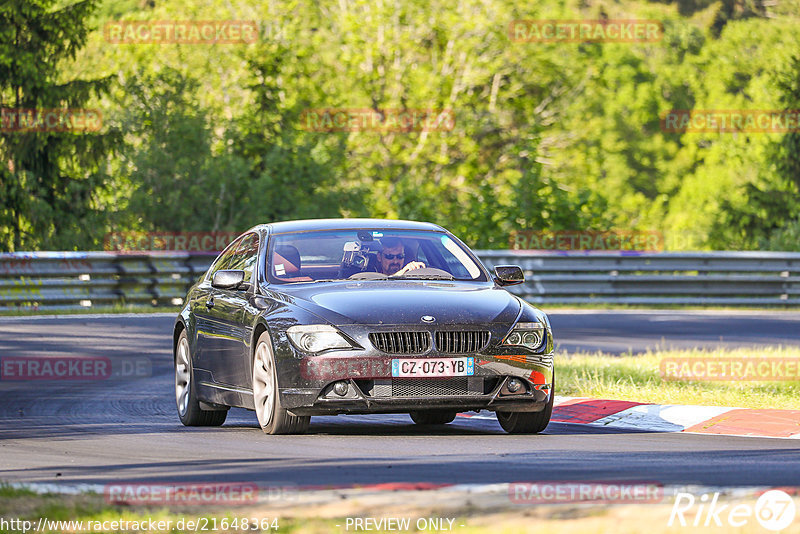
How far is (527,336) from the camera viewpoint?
9.70 metres

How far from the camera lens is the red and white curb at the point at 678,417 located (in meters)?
10.1

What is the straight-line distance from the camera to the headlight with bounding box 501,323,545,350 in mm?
9594

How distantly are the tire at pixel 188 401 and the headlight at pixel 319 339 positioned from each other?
76.8 inches

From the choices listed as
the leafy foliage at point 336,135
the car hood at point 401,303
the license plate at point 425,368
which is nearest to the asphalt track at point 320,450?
the license plate at point 425,368

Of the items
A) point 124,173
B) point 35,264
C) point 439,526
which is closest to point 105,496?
point 439,526

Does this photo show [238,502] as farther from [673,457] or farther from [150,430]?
[150,430]

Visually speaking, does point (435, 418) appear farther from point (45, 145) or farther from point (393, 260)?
point (45, 145)

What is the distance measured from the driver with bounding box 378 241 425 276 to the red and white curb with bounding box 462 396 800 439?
1.72m

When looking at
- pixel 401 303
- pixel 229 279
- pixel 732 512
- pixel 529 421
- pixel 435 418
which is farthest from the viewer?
pixel 435 418

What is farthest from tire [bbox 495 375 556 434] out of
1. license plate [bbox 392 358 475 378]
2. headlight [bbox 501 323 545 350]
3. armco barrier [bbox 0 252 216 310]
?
armco barrier [bbox 0 252 216 310]

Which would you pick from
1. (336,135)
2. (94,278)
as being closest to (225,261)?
(94,278)

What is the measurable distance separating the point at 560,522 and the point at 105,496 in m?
2.11

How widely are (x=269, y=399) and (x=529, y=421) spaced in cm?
175

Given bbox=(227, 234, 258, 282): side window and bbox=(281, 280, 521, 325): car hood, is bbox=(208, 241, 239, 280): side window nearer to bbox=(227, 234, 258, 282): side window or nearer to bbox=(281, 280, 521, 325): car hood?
bbox=(227, 234, 258, 282): side window
